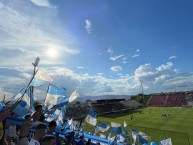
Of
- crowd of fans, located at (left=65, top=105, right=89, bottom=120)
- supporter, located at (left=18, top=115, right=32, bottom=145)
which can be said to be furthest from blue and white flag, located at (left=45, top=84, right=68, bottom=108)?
crowd of fans, located at (left=65, top=105, right=89, bottom=120)

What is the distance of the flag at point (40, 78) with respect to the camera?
7884 mm

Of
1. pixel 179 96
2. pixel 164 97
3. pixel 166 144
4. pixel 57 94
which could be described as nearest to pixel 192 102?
pixel 179 96

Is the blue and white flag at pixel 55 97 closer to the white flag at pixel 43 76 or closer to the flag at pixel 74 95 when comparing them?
the flag at pixel 74 95

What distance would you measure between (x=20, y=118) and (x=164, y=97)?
93956 mm

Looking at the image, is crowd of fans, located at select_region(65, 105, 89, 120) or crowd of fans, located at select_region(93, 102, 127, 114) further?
crowd of fans, located at select_region(93, 102, 127, 114)

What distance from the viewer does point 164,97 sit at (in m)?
97.2

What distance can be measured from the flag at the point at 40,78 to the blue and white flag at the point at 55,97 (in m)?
2.15

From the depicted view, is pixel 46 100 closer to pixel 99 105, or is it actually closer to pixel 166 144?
pixel 166 144

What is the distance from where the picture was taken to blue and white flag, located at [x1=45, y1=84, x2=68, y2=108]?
10.3 meters

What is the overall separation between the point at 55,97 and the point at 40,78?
254cm

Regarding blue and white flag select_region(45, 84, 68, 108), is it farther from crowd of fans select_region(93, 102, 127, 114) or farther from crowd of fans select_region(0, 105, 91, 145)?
crowd of fans select_region(93, 102, 127, 114)

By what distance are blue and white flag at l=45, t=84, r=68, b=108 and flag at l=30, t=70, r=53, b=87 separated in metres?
2.15

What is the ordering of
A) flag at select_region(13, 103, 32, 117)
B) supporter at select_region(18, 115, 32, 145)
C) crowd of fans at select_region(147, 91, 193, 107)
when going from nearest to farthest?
supporter at select_region(18, 115, 32, 145), flag at select_region(13, 103, 32, 117), crowd of fans at select_region(147, 91, 193, 107)

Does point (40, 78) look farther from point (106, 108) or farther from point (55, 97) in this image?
point (106, 108)
